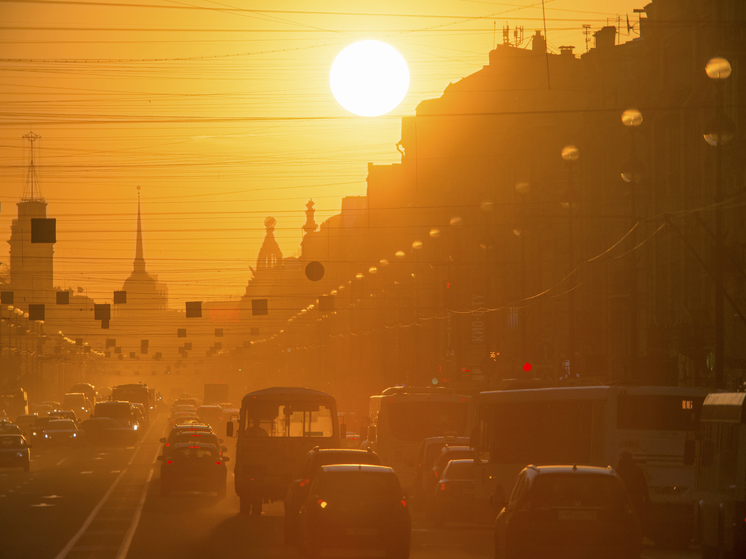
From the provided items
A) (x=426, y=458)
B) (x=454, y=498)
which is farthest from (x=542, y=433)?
(x=426, y=458)

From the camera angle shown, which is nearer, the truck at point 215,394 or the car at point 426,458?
the car at point 426,458

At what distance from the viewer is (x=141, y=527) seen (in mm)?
25203

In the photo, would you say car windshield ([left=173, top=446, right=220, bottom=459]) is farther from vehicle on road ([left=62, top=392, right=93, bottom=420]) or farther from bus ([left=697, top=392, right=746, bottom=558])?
vehicle on road ([left=62, top=392, right=93, bottom=420])

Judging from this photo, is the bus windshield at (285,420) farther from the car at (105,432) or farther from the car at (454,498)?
the car at (105,432)

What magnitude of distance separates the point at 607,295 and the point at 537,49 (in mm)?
35474

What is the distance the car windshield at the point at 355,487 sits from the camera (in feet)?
61.0

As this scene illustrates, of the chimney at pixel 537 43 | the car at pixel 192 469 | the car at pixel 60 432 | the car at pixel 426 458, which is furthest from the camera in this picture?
the chimney at pixel 537 43

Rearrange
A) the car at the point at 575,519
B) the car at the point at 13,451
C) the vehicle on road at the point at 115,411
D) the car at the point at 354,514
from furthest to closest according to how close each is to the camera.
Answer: the vehicle on road at the point at 115,411 < the car at the point at 13,451 < the car at the point at 354,514 < the car at the point at 575,519

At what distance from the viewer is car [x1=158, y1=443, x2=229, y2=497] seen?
34969 mm

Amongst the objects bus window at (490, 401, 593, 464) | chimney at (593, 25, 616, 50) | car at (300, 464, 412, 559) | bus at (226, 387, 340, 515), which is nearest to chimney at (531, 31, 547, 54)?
chimney at (593, 25, 616, 50)

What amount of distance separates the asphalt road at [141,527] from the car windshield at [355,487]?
177cm

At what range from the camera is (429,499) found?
29.8 m

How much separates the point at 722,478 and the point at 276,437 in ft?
49.1

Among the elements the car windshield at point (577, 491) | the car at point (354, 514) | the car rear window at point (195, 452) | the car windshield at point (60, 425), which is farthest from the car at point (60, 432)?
the car windshield at point (577, 491)
